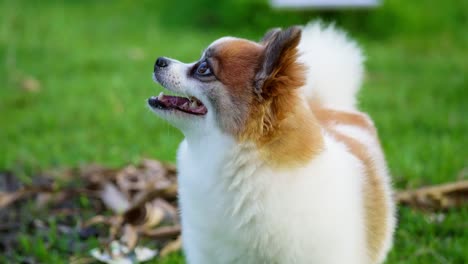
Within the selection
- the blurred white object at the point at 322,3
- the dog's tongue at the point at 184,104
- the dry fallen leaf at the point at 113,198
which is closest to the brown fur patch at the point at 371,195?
the dog's tongue at the point at 184,104

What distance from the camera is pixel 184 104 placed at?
270cm

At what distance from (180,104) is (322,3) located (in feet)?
19.7

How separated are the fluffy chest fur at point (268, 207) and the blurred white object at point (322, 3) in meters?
5.87

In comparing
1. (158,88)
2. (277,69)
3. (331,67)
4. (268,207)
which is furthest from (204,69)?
(158,88)

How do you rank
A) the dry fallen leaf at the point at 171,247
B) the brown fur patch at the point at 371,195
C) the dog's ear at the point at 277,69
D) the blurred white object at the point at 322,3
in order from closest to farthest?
the dog's ear at the point at 277,69 → the brown fur patch at the point at 371,195 → the dry fallen leaf at the point at 171,247 → the blurred white object at the point at 322,3

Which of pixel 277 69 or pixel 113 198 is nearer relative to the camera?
pixel 277 69

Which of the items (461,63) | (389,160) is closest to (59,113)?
(389,160)

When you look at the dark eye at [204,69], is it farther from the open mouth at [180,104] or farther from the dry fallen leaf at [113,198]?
the dry fallen leaf at [113,198]

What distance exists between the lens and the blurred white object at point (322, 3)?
832 cm

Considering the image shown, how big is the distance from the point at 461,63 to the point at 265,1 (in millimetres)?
2712

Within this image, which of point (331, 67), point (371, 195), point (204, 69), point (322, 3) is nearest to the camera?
point (204, 69)

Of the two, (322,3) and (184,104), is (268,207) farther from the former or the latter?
(322,3)

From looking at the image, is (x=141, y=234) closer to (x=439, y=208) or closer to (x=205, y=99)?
(x=205, y=99)

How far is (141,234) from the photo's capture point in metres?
3.77
